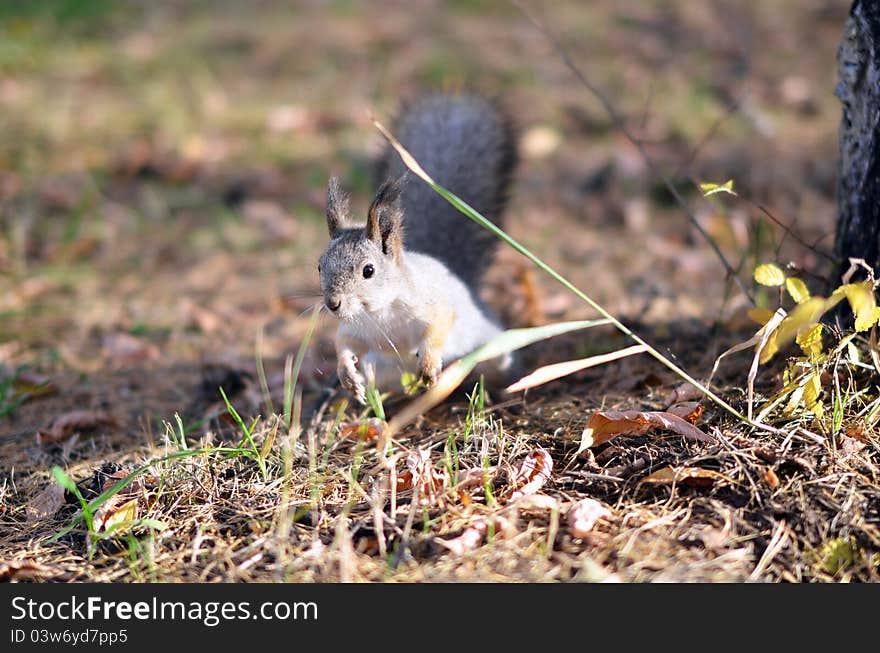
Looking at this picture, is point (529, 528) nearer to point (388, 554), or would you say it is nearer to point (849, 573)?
point (388, 554)

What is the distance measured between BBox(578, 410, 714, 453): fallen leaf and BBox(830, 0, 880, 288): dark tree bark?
2.09 feet

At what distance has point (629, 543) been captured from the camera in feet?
5.57

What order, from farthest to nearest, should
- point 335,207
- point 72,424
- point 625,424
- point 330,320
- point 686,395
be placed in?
1. point 330,320
2. point 72,424
3. point 335,207
4. point 686,395
5. point 625,424

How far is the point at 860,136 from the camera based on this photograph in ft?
7.07

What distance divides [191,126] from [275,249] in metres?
1.26

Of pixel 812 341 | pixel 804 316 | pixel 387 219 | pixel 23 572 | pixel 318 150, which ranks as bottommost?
pixel 23 572

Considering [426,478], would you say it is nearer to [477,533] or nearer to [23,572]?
[477,533]

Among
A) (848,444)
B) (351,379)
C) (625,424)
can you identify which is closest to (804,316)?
(848,444)

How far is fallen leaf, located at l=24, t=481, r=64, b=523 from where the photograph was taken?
6.59 ft

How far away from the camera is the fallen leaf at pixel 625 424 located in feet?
6.42

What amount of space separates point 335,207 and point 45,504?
38.9 inches

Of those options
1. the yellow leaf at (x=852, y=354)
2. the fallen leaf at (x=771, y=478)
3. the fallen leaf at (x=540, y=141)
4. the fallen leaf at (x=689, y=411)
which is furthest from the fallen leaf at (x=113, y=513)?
the fallen leaf at (x=540, y=141)
